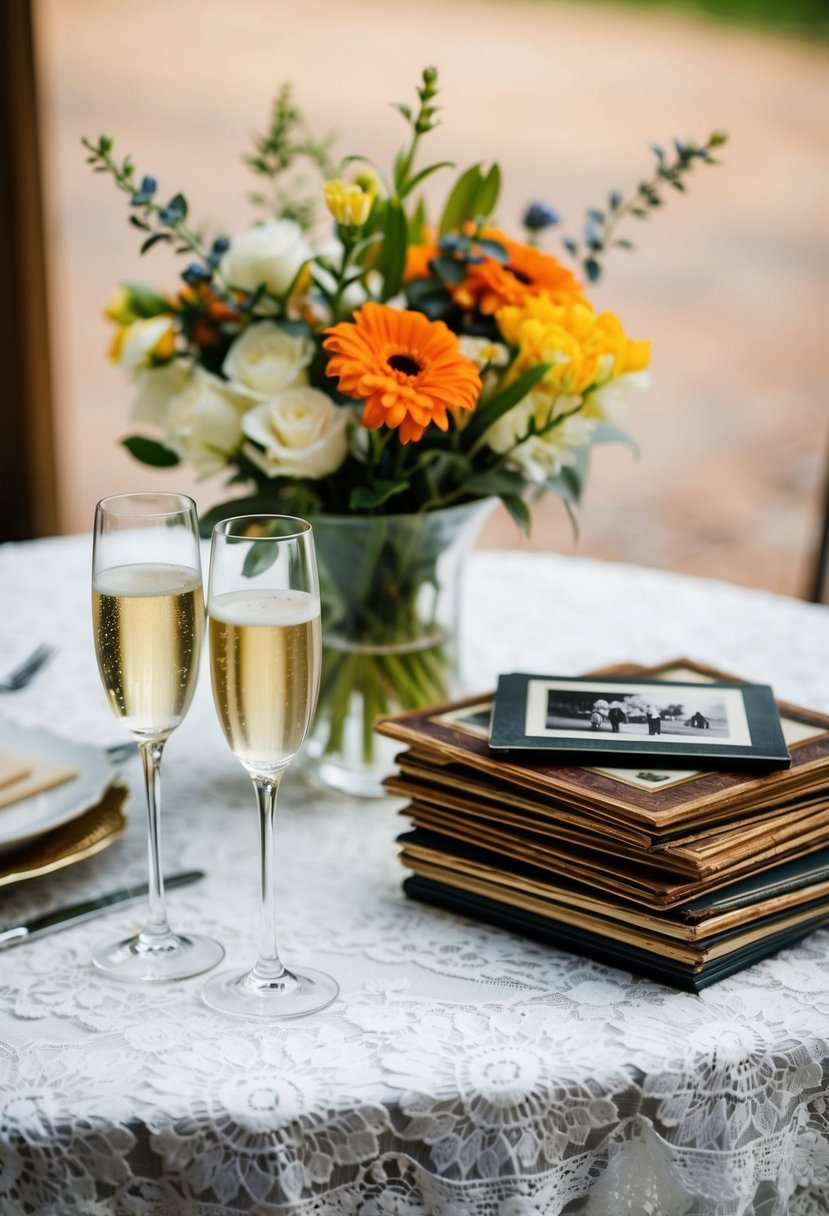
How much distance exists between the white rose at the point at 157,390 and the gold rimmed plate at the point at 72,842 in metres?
0.40

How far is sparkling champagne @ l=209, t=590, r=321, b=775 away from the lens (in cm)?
94

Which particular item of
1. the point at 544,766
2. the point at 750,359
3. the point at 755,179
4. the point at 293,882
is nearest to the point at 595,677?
the point at 544,766

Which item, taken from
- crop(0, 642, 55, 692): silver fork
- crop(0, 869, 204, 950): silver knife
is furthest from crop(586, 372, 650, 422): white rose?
crop(0, 642, 55, 692): silver fork

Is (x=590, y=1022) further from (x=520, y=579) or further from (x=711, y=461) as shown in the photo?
(x=711, y=461)

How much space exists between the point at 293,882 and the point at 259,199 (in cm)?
70

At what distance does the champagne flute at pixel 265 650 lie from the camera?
929 mm

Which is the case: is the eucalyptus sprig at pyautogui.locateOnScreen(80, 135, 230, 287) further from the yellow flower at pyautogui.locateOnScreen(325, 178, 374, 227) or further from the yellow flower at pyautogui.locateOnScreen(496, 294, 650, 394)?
the yellow flower at pyautogui.locateOnScreen(496, 294, 650, 394)

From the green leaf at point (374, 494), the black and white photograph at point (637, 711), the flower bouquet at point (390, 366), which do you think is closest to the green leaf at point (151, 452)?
the flower bouquet at point (390, 366)

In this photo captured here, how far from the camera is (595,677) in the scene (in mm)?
1233

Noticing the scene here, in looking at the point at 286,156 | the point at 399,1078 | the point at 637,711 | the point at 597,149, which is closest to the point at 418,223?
the point at 286,156

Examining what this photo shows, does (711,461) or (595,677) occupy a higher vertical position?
(595,677)

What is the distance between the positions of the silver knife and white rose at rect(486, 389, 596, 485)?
0.48m

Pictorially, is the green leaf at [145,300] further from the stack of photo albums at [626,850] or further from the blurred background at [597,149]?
the blurred background at [597,149]

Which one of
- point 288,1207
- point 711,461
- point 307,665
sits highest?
point 307,665
